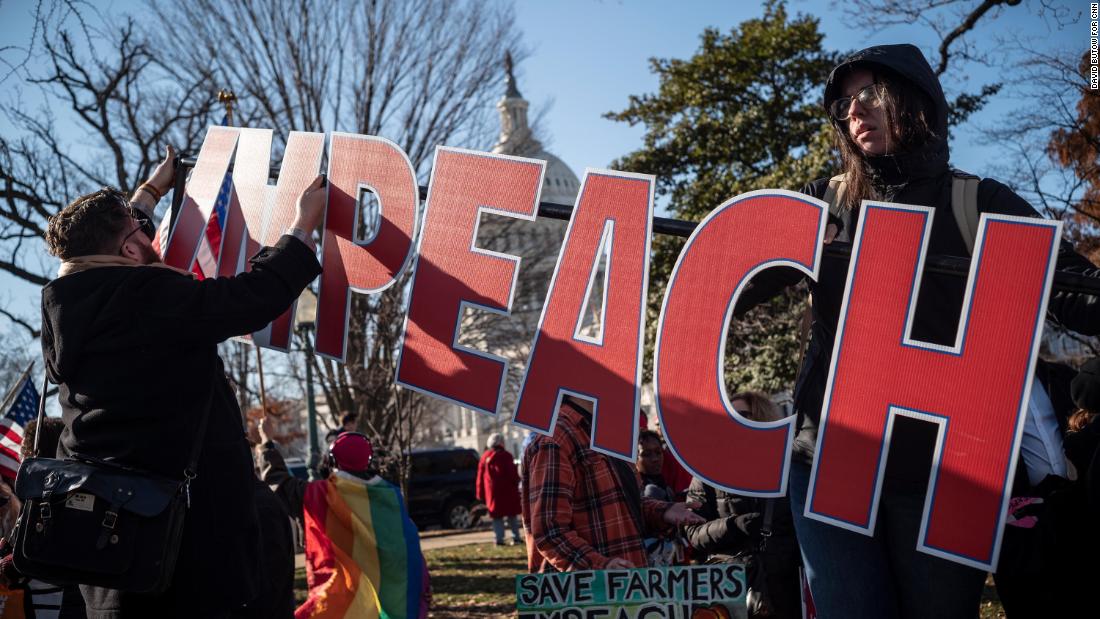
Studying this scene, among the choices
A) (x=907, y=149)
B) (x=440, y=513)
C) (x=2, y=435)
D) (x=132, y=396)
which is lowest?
(x=440, y=513)

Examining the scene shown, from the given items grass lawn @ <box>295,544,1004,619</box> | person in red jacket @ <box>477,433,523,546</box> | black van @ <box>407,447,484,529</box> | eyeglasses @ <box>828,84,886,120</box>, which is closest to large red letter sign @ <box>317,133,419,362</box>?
eyeglasses @ <box>828,84,886,120</box>

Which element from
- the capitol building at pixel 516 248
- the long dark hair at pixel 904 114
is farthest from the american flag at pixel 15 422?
the capitol building at pixel 516 248

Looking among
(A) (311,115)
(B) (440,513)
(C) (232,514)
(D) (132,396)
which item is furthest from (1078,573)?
(B) (440,513)

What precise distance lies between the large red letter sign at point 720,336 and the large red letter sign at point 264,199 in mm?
1625

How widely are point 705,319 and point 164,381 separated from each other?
159 cm

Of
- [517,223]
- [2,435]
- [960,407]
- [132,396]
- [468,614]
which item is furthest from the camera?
[517,223]

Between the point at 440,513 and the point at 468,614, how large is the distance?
1446 centimetres

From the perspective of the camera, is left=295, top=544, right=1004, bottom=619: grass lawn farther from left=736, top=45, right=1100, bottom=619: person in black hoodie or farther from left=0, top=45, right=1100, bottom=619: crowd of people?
left=736, top=45, right=1100, bottom=619: person in black hoodie

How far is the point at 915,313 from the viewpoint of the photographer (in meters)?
2.71

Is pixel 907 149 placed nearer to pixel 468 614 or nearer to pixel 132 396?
pixel 132 396

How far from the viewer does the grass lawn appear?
9.07m

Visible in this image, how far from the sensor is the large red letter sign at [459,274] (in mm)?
3320

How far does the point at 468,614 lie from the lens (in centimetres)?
911

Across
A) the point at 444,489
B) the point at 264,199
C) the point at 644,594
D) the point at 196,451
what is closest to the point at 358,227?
the point at 264,199
